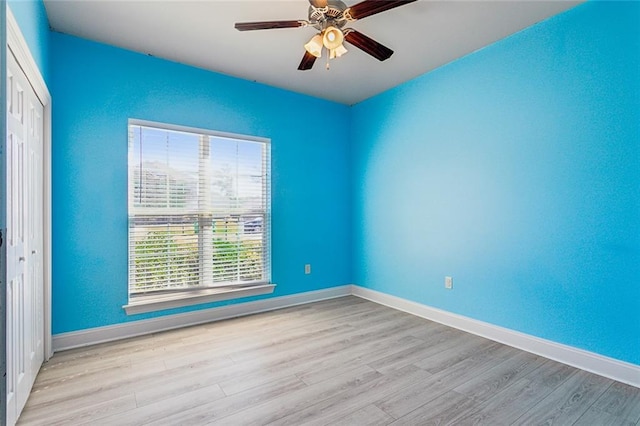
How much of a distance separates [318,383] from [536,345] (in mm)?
1819

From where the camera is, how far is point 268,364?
7.51 feet

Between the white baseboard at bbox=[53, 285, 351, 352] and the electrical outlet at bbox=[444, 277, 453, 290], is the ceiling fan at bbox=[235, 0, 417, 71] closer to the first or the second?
the electrical outlet at bbox=[444, 277, 453, 290]

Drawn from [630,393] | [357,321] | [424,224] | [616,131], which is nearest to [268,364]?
[357,321]

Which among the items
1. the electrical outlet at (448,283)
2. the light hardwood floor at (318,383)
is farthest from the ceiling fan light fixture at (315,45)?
the electrical outlet at (448,283)

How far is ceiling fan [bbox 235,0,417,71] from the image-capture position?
1837 millimetres

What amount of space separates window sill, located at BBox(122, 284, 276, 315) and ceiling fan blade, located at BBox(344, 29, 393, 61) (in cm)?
264

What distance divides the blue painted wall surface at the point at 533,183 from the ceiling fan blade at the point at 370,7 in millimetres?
1491

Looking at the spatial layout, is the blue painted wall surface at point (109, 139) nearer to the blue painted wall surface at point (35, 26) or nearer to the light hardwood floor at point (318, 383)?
the blue painted wall surface at point (35, 26)

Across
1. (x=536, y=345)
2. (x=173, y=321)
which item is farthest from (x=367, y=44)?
(x=173, y=321)

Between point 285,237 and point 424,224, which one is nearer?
point 424,224

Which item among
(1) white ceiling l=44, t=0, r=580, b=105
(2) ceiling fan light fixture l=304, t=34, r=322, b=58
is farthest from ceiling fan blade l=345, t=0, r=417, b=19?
(1) white ceiling l=44, t=0, r=580, b=105

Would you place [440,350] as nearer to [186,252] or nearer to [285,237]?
[285,237]

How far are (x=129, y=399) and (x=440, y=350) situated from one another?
90.1 inches

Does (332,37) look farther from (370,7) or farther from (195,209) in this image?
(195,209)
